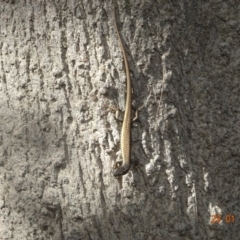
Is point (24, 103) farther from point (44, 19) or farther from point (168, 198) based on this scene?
point (168, 198)

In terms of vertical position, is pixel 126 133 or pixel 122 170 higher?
pixel 126 133

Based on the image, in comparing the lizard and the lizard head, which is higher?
the lizard

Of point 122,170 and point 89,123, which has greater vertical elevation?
point 89,123

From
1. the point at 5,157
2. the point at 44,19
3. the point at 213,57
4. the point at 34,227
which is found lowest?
the point at 34,227

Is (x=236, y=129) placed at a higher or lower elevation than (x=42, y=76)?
lower

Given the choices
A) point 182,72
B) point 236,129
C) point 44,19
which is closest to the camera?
point 44,19

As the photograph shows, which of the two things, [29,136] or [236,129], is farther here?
[236,129]

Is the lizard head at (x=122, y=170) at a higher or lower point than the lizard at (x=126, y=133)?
lower

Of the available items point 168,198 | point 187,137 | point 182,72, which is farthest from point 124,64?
point 168,198
